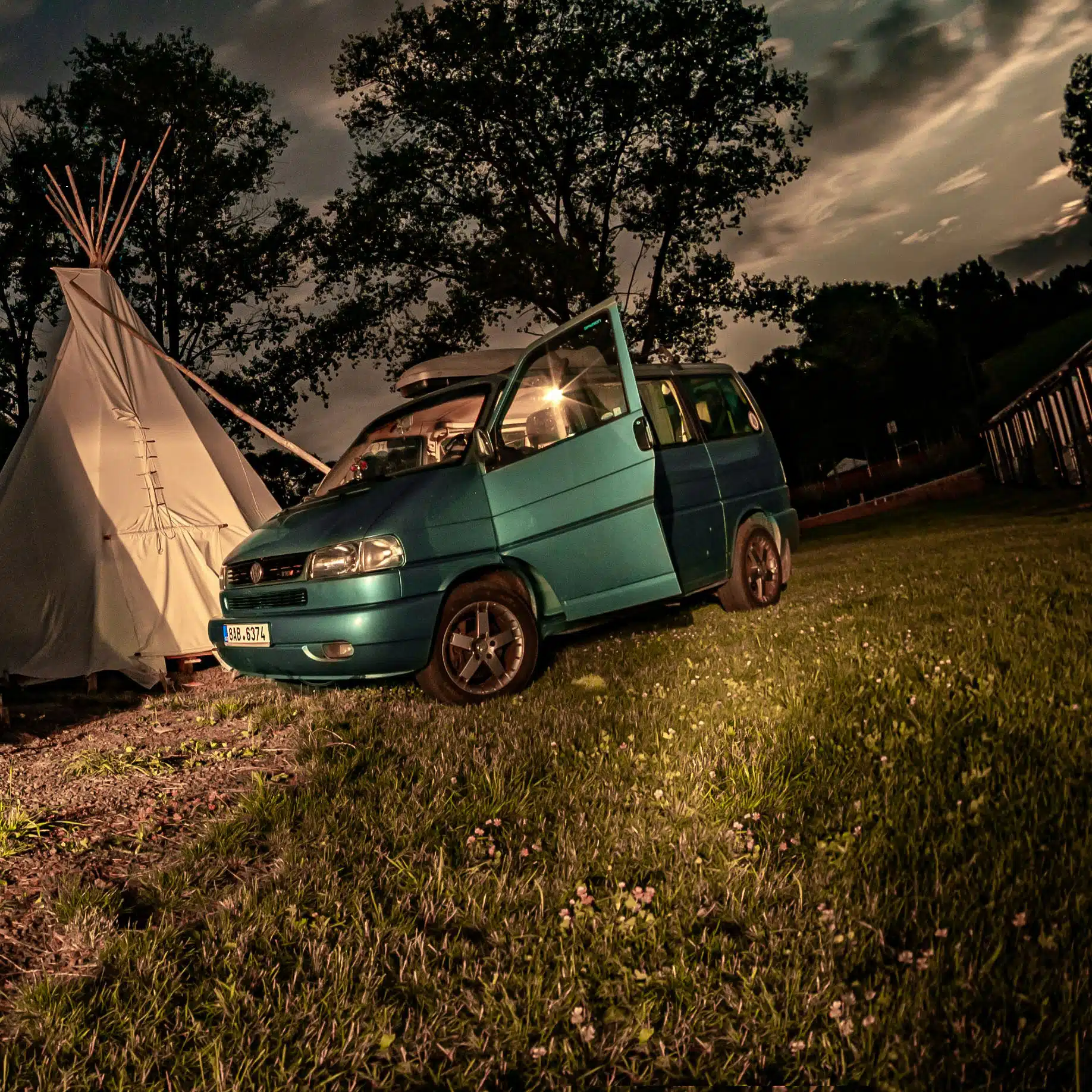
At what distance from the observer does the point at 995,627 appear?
5.20 meters

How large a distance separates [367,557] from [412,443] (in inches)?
54.9

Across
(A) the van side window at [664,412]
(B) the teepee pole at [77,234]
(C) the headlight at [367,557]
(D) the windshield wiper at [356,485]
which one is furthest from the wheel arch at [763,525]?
(B) the teepee pole at [77,234]

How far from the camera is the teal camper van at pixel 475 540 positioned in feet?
16.9

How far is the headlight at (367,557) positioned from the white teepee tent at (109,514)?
4.61 metres

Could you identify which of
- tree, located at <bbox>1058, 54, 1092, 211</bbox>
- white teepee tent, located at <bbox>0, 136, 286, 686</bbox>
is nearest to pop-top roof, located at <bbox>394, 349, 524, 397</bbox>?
white teepee tent, located at <bbox>0, 136, 286, 686</bbox>

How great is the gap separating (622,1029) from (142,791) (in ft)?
9.30

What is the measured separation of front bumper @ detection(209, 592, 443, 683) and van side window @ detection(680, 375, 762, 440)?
3.42 meters

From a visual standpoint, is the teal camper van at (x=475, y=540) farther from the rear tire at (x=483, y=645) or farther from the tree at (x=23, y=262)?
the tree at (x=23, y=262)

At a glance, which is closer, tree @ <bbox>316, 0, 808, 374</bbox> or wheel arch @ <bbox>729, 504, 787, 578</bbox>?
wheel arch @ <bbox>729, 504, 787, 578</bbox>

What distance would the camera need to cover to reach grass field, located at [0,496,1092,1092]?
197cm

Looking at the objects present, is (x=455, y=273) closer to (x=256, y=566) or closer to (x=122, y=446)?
(x=122, y=446)

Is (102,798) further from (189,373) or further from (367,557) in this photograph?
(189,373)

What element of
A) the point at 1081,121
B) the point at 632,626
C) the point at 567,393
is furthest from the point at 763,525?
the point at 1081,121

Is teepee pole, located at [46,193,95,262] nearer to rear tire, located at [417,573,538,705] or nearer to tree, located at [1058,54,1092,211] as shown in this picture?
rear tire, located at [417,573,538,705]
